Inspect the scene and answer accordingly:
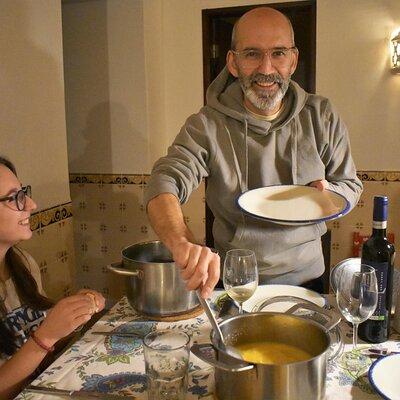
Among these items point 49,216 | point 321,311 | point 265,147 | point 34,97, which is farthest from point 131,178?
point 321,311

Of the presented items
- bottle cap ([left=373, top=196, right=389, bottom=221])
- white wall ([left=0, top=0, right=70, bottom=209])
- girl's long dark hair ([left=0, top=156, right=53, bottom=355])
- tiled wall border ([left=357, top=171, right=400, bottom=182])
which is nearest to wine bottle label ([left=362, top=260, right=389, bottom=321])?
bottle cap ([left=373, top=196, right=389, bottom=221])

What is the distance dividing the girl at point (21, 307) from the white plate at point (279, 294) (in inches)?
15.4

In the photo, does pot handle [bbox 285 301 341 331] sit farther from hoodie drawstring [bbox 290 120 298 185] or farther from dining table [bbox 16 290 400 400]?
hoodie drawstring [bbox 290 120 298 185]

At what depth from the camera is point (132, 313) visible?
129 cm

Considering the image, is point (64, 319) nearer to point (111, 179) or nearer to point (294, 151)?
point (294, 151)

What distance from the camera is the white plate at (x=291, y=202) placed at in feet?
4.47

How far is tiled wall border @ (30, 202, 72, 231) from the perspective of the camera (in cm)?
218

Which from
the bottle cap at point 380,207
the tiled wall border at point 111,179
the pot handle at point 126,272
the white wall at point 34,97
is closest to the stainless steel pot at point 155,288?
the pot handle at point 126,272

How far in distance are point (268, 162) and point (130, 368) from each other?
840 millimetres

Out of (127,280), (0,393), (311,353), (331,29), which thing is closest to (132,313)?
(127,280)

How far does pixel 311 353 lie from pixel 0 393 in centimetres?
70

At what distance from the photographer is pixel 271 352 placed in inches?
36.6

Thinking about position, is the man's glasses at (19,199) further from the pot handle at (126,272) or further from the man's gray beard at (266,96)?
the man's gray beard at (266,96)

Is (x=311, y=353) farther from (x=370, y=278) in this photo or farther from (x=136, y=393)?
(x=136, y=393)
